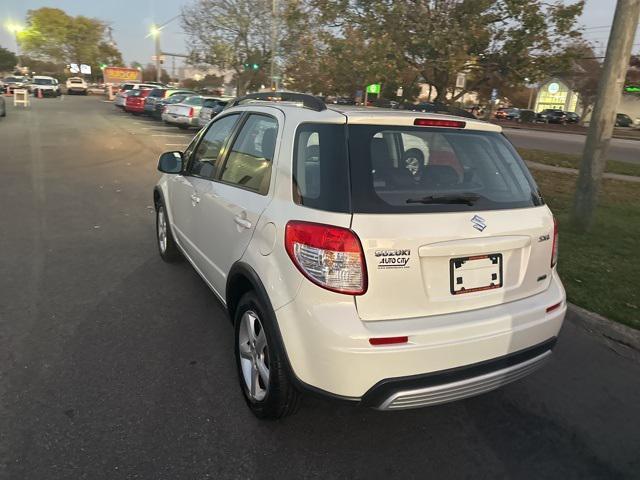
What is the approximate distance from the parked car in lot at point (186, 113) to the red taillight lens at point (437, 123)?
61.1ft

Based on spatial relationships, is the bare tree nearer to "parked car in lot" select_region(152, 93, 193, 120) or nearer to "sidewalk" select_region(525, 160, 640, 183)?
"parked car in lot" select_region(152, 93, 193, 120)

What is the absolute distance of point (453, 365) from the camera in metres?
2.33

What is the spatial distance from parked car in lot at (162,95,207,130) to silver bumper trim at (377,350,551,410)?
19252 mm

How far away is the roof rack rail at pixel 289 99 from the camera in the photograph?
9.08 ft

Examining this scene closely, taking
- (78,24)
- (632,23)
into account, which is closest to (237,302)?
(632,23)

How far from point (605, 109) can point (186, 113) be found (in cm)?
1722

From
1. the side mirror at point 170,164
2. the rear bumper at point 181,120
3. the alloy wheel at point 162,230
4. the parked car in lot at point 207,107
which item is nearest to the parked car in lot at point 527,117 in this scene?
the parked car in lot at point 207,107

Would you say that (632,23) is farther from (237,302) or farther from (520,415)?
(237,302)

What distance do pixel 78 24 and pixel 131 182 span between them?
94027 millimetres

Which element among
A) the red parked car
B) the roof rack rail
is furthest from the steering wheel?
the red parked car

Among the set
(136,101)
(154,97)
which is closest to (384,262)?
(154,97)

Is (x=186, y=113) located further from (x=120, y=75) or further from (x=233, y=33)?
(x=120, y=75)

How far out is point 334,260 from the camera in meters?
2.24

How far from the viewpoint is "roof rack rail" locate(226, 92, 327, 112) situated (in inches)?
109
